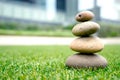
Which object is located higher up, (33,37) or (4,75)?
(4,75)

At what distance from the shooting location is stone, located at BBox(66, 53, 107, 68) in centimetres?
479

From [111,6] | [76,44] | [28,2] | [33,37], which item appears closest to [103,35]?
[33,37]

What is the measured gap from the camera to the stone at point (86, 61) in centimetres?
479

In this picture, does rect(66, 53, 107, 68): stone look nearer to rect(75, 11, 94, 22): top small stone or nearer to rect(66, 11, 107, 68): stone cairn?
rect(66, 11, 107, 68): stone cairn

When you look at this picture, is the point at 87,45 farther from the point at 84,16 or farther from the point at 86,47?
the point at 84,16

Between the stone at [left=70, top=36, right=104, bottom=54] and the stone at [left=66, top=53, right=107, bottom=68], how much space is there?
104mm

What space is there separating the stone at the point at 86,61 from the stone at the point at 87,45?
10 centimetres

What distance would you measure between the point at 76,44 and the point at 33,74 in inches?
44.2

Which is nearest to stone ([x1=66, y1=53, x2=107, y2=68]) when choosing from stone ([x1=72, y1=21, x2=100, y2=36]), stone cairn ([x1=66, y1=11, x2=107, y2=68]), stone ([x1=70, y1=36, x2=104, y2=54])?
stone cairn ([x1=66, y1=11, x2=107, y2=68])

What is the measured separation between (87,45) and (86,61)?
278mm

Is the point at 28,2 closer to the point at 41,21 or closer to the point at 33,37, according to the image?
the point at 41,21

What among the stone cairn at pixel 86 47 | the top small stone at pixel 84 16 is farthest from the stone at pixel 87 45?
the top small stone at pixel 84 16

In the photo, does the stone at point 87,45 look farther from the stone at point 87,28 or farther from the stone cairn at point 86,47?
the stone at point 87,28

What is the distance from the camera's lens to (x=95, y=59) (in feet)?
15.9
